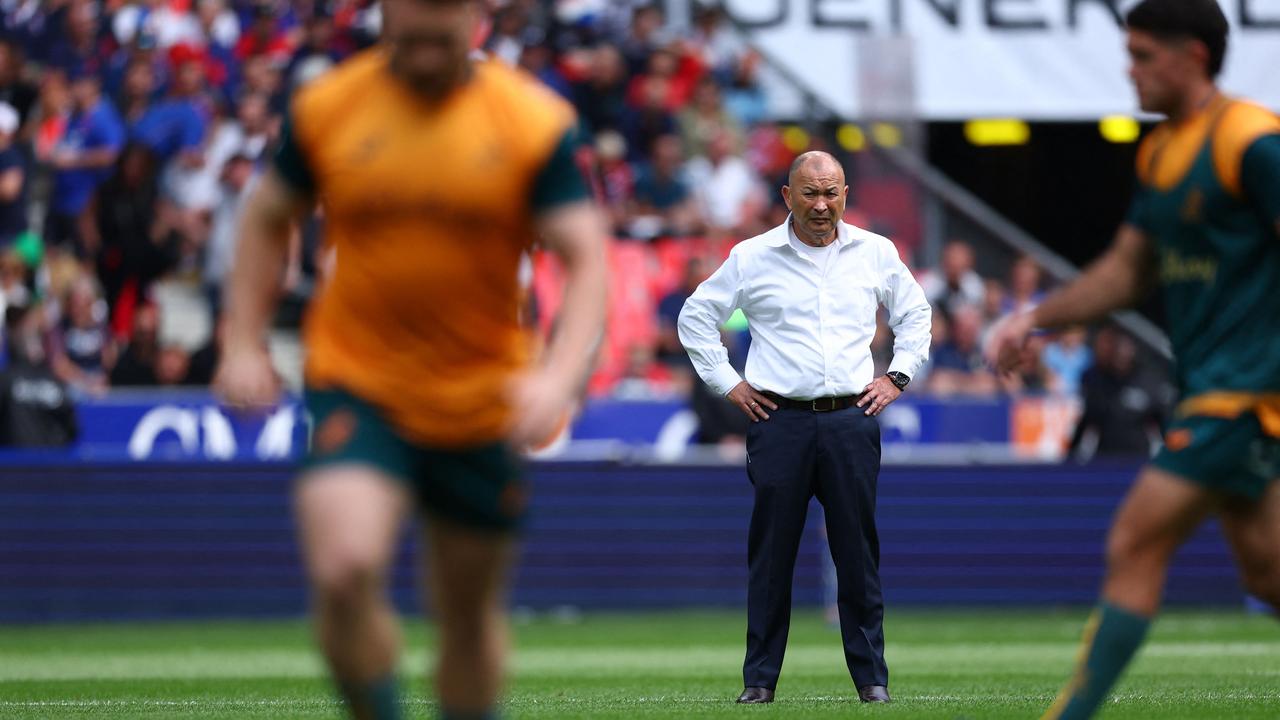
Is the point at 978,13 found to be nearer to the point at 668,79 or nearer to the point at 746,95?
the point at 746,95

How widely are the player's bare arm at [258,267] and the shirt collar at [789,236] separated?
16.4 ft

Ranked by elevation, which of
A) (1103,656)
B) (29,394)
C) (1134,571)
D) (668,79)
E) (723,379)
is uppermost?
(1134,571)

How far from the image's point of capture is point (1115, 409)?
20.4 metres

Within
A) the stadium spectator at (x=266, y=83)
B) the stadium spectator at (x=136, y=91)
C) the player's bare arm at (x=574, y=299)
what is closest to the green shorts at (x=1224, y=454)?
the player's bare arm at (x=574, y=299)

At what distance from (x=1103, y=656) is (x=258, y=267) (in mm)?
2897

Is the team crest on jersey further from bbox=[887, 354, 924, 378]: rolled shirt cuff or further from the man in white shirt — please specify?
bbox=[887, 354, 924, 378]: rolled shirt cuff

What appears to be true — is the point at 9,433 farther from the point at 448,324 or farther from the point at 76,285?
the point at 448,324

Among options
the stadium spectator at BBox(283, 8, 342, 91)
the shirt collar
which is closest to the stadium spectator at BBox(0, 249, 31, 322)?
the stadium spectator at BBox(283, 8, 342, 91)

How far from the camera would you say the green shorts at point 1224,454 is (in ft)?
22.2

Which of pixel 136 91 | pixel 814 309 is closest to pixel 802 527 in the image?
pixel 814 309

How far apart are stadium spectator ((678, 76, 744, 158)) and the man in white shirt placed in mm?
12334

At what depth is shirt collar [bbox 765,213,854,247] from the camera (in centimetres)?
1078

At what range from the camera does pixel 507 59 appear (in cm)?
2330

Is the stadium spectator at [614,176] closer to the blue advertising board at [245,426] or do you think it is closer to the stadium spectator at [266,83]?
the blue advertising board at [245,426]
